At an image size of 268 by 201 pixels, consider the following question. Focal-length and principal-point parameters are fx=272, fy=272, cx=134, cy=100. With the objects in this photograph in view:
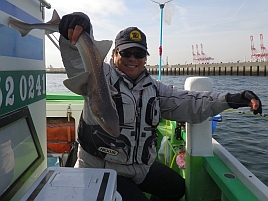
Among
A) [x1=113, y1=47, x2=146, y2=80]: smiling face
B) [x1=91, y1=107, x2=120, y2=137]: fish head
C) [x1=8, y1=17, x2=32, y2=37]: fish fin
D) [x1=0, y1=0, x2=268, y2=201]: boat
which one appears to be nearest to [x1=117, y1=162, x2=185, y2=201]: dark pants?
[x1=0, y1=0, x2=268, y2=201]: boat

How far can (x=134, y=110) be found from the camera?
2592 millimetres

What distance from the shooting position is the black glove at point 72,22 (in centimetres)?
205

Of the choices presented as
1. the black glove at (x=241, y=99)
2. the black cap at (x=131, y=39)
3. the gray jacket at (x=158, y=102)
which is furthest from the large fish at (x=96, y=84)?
the black glove at (x=241, y=99)

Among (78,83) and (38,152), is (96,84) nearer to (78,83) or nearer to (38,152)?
(78,83)

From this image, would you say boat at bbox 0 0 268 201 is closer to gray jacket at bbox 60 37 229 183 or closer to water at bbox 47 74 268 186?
gray jacket at bbox 60 37 229 183

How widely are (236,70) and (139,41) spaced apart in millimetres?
56462

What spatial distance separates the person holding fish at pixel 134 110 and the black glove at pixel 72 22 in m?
0.14

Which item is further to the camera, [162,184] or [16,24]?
[162,184]

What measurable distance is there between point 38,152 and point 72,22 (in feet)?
3.90

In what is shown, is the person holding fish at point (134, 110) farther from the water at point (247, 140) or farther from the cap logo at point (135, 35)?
the water at point (247, 140)

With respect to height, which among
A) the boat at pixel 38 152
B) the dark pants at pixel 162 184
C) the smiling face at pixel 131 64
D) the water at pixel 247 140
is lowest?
the water at pixel 247 140

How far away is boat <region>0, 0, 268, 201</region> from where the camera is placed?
1710 millimetres

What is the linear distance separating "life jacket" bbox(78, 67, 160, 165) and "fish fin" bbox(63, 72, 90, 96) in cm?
61

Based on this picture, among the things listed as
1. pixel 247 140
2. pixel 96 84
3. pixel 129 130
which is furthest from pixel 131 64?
pixel 247 140
